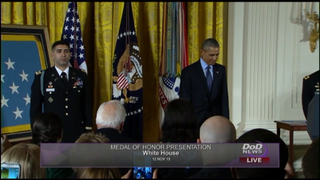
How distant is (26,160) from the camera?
5.57 ft

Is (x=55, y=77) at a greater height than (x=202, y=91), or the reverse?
(x=55, y=77)

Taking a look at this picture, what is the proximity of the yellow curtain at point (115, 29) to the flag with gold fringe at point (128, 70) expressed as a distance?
236mm

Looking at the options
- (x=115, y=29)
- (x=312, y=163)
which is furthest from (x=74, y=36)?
(x=312, y=163)

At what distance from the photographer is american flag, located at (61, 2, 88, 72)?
15.4ft

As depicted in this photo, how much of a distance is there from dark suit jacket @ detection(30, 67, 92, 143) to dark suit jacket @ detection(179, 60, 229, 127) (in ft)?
3.41

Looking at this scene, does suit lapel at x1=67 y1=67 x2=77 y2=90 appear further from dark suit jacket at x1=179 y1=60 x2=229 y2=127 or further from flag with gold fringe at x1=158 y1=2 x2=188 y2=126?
flag with gold fringe at x1=158 y1=2 x2=188 y2=126

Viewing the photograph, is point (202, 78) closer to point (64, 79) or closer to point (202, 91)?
point (202, 91)

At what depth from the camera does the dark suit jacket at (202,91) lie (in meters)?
4.28

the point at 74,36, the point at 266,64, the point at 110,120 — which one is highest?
the point at 74,36

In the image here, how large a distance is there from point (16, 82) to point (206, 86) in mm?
1802

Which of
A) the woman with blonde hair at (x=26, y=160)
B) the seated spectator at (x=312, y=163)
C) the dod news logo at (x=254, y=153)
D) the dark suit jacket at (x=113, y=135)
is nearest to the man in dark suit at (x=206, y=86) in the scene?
the dark suit jacket at (x=113, y=135)

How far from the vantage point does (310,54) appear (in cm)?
543

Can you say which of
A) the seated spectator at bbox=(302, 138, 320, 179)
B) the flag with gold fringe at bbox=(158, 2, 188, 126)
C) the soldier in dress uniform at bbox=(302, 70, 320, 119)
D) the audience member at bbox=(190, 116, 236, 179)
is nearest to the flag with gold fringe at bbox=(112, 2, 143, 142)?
the flag with gold fringe at bbox=(158, 2, 188, 126)

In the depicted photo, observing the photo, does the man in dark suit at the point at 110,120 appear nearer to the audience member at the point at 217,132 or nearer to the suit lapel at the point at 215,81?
the audience member at the point at 217,132
